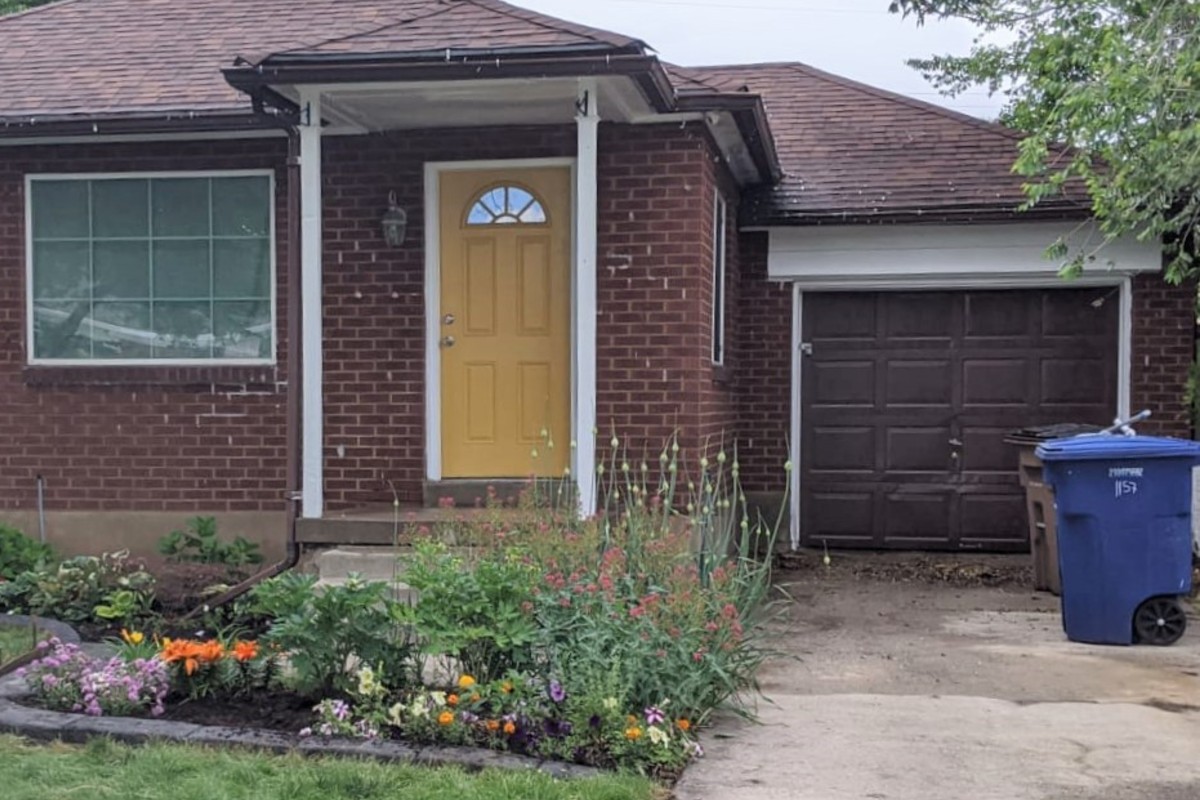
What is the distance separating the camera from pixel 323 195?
26.9 ft

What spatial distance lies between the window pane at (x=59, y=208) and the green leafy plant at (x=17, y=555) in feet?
7.42

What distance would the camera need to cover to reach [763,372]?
33.3 ft

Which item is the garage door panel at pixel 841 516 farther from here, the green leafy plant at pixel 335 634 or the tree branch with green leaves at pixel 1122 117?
the green leafy plant at pixel 335 634

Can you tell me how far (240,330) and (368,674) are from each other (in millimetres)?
4393

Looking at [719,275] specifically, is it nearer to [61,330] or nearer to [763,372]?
[763,372]

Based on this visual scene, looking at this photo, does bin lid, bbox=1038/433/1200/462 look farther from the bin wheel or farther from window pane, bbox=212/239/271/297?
window pane, bbox=212/239/271/297

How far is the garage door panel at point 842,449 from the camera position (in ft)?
33.3

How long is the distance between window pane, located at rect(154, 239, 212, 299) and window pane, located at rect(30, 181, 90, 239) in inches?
25.0

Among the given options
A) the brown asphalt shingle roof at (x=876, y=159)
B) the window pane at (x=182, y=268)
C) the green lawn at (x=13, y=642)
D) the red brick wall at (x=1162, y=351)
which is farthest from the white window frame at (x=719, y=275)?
the green lawn at (x=13, y=642)

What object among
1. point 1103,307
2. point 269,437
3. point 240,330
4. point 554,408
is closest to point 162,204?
point 240,330

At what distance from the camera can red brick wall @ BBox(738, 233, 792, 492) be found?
397 inches

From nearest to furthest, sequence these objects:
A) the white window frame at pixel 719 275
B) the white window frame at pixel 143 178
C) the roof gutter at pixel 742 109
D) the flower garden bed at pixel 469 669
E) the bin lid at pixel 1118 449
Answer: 1. the flower garden bed at pixel 469 669
2. the bin lid at pixel 1118 449
3. the roof gutter at pixel 742 109
4. the white window frame at pixel 143 178
5. the white window frame at pixel 719 275

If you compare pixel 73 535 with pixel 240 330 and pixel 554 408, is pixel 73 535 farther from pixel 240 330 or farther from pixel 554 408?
pixel 554 408

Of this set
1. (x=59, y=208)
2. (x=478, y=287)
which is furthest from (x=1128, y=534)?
(x=59, y=208)
